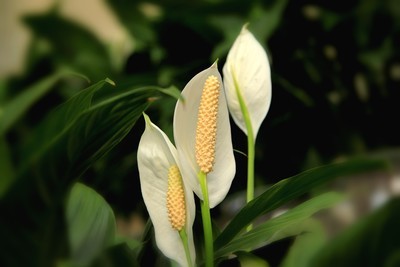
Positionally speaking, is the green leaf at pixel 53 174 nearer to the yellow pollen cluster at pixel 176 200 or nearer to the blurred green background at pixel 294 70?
the yellow pollen cluster at pixel 176 200

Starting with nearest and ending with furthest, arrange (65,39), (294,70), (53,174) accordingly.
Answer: (53,174), (294,70), (65,39)

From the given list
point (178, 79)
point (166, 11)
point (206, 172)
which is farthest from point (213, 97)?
point (166, 11)

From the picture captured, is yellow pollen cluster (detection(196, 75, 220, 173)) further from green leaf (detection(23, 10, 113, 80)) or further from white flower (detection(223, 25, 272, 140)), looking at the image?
green leaf (detection(23, 10, 113, 80))

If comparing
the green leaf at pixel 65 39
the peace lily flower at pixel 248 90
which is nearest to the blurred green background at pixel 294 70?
the green leaf at pixel 65 39

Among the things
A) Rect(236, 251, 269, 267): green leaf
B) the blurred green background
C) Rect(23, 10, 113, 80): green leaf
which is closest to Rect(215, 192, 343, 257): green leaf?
Rect(236, 251, 269, 267): green leaf

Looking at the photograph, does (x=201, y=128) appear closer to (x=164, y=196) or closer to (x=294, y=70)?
(x=164, y=196)

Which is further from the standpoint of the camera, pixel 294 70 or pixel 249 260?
pixel 294 70

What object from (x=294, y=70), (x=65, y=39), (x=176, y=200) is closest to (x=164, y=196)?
(x=176, y=200)
